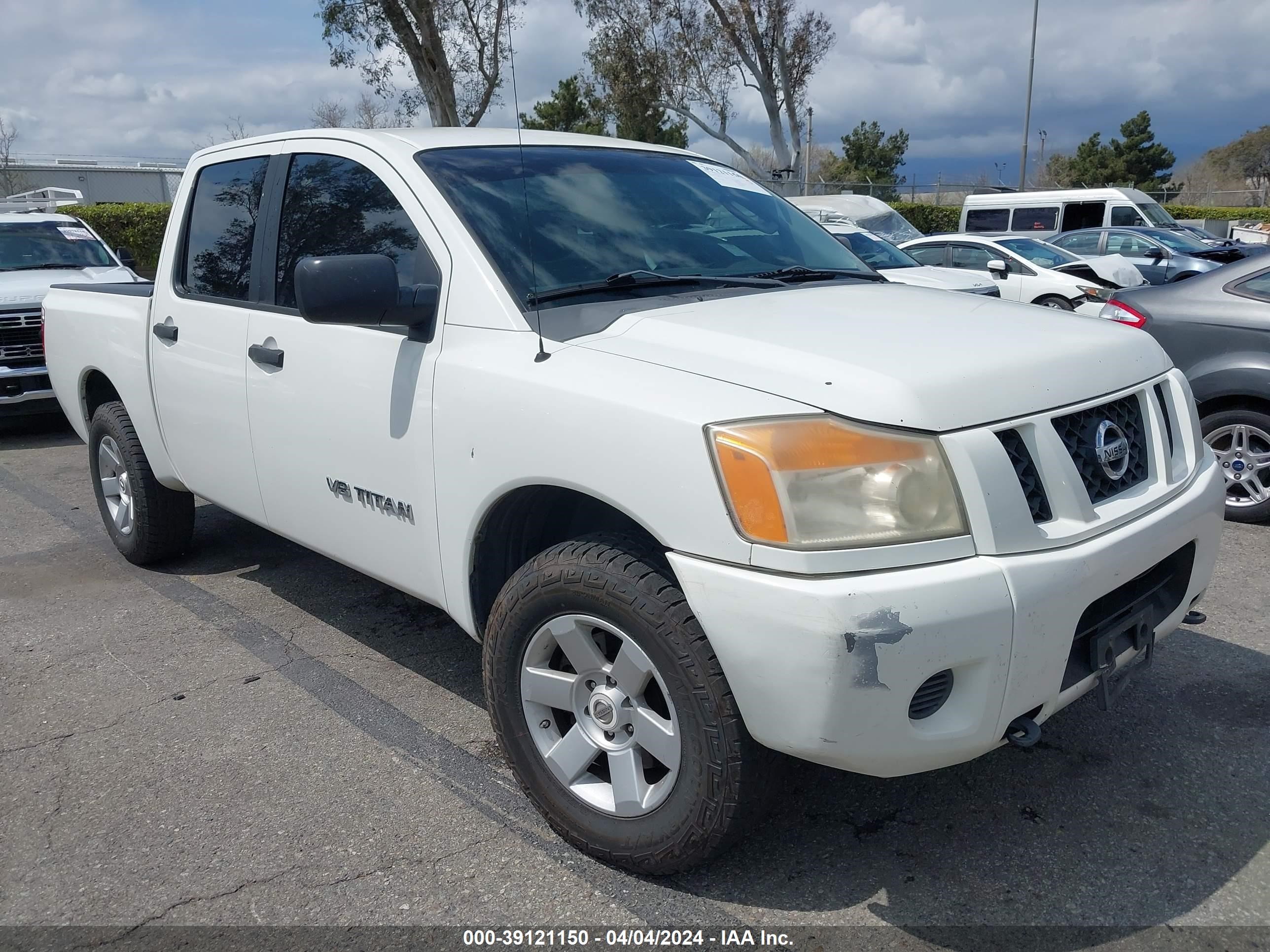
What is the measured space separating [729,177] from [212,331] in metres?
2.01

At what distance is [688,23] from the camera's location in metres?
33.3

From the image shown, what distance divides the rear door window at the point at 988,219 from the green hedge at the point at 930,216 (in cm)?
850

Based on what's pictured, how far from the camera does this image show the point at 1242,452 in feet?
18.0

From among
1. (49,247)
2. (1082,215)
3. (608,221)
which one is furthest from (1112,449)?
(1082,215)

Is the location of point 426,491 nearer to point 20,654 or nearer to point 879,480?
point 879,480

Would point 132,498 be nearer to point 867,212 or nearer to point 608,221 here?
point 608,221

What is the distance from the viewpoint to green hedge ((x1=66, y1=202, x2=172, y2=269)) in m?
20.9

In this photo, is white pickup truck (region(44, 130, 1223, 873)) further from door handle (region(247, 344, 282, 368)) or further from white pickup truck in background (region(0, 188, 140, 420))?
white pickup truck in background (region(0, 188, 140, 420))

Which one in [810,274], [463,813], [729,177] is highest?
[729,177]

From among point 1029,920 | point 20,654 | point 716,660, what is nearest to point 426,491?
point 716,660

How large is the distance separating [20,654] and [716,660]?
3234 millimetres

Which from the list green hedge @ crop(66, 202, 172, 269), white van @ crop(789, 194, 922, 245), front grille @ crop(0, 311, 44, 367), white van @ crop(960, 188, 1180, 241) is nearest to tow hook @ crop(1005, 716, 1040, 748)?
front grille @ crop(0, 311, 44, 367)

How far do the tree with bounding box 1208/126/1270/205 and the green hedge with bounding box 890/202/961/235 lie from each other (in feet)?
126

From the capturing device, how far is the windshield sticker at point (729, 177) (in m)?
3.82
